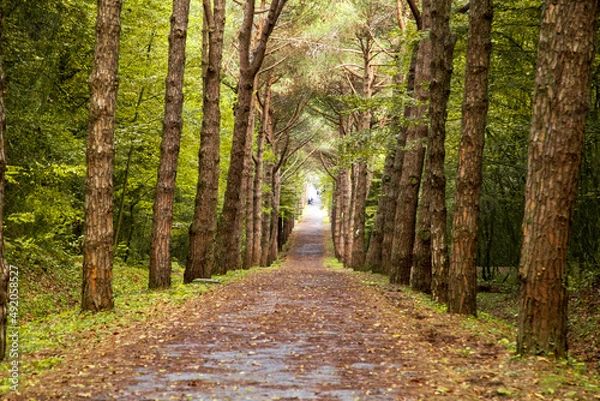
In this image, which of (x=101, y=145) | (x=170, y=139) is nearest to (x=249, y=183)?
(x=170, y=139)

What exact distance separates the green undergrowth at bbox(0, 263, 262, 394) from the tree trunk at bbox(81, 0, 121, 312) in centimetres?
76

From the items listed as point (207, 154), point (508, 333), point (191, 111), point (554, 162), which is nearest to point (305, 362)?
point (554, 162)

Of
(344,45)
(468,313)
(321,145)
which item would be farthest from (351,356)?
(321,145)

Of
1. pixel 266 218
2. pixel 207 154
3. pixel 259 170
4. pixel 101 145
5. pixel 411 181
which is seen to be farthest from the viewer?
pixel 266 218

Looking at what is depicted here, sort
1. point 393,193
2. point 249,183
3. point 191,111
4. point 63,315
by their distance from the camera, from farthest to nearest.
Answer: point 249,183 < point 191,111 < point 393,193 < point 63,315

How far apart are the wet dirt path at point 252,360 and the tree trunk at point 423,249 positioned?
348cm

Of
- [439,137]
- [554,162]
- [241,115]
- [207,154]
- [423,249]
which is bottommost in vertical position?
[423,249]

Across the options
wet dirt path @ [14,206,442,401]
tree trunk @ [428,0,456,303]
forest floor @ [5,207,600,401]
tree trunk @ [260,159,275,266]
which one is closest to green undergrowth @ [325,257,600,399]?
forest floor @ [5,207,600,401]

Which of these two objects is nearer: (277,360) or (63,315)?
(277,360)

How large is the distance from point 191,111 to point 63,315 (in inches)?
579

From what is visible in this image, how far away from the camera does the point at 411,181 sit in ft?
55.3

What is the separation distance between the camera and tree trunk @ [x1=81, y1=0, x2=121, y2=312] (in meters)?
10.0

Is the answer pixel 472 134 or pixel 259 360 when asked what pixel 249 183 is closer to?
pixel 472 134

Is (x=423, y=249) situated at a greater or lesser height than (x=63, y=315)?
greater
